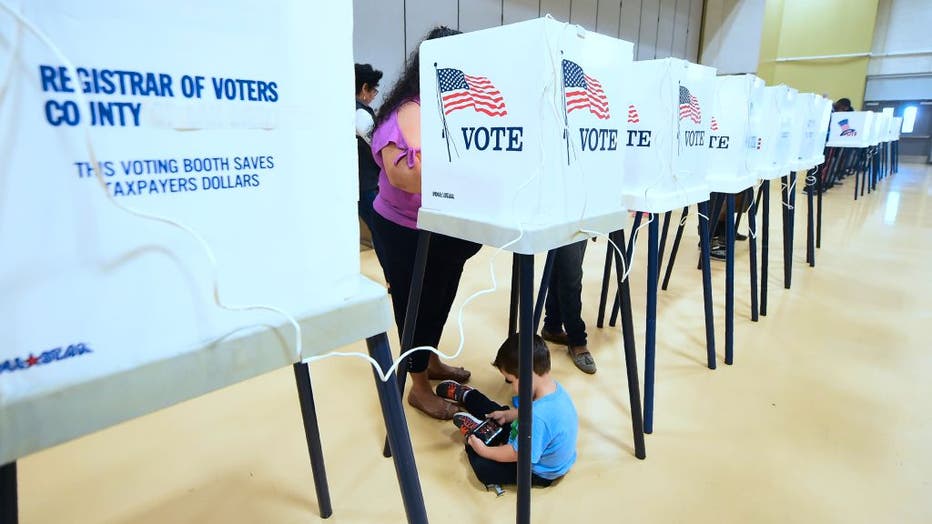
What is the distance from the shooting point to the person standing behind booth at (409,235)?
1169mm

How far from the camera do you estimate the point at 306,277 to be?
0.54 m

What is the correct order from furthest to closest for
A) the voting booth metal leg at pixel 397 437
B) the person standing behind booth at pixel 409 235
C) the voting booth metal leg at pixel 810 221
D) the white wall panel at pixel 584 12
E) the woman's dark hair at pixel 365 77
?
the white wall panel at pixel 584 12
the voting booth metal leg at pixel 810 221
the woman's dark hair at pixel 365 77
the person standing behind booth at pixel 409 235
the voting booth metal leg at pixel 397 437

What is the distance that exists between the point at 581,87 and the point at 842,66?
11.8 meters

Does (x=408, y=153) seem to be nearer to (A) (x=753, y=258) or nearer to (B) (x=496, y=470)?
(B) (x=496, y=470)

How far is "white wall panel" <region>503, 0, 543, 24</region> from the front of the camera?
4.47 meters

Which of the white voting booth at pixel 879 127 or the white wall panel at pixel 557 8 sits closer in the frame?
the white wall panel at pixel 557 8

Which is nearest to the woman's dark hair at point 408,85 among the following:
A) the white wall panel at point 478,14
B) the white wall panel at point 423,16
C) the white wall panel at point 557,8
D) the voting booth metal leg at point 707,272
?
the voting booth metal leg at point 707,272

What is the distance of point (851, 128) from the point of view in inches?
182

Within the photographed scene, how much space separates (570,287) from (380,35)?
2599mm

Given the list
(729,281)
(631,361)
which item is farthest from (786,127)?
(631,361)

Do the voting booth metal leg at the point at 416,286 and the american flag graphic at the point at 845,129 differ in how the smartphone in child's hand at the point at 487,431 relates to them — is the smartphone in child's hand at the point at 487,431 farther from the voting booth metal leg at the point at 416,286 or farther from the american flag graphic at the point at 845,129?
the american flag graphic at the point at 845,129

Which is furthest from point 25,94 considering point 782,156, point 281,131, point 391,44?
point 391,44

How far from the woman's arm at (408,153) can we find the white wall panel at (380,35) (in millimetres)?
2438

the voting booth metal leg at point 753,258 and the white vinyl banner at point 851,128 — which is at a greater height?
the white vinyl banner at point 851,128
